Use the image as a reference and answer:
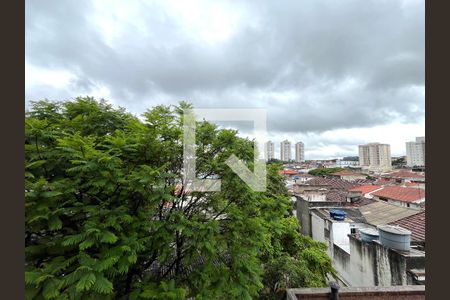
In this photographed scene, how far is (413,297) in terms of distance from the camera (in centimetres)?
466

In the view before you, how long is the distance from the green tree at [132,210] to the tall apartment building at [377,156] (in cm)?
7140

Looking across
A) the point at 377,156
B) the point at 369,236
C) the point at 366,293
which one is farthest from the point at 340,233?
the point at 377,156

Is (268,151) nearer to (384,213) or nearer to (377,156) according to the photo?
(384,213)

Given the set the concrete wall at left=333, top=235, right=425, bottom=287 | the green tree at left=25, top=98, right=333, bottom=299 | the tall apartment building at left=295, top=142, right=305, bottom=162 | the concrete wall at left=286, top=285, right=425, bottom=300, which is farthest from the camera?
the tall apartment building at left=295, top=142, right=305, bottom=162

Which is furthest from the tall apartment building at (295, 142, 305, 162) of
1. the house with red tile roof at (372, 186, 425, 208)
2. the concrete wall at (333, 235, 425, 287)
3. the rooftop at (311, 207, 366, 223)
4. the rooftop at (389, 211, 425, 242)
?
the concrete wall at (333, 235, 425, 287)

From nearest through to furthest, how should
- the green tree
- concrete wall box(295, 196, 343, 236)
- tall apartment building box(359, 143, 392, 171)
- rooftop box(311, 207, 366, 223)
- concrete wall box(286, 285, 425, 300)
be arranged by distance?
the green tree
concrete wall box(286, 285, 425, 300)
rooftop box(311, 207, 366, 223)
concrete wall box(295, 196, 343, 236)
tall apartment building box(359, 143, 392, 171)

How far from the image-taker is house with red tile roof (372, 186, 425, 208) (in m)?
16.6

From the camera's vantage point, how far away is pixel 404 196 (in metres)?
18.2

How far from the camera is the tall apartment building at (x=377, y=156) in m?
63.6

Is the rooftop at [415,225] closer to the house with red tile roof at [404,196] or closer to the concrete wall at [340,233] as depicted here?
the concrete wall at [340,233]

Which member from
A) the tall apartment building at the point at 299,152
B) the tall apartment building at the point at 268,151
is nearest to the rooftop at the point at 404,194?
the tall apartment building at the point at 268,151

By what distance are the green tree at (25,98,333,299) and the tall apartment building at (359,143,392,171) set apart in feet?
234

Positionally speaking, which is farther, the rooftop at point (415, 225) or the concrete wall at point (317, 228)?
the concrete wall at point (317, 228)

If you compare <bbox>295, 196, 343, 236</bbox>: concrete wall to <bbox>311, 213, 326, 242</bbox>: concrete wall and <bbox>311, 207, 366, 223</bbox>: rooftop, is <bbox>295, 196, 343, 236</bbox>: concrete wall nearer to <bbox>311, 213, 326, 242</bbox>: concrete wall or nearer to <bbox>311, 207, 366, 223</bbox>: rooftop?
<bbox>311, 213, 326, 242</bbox>: concrete wall
